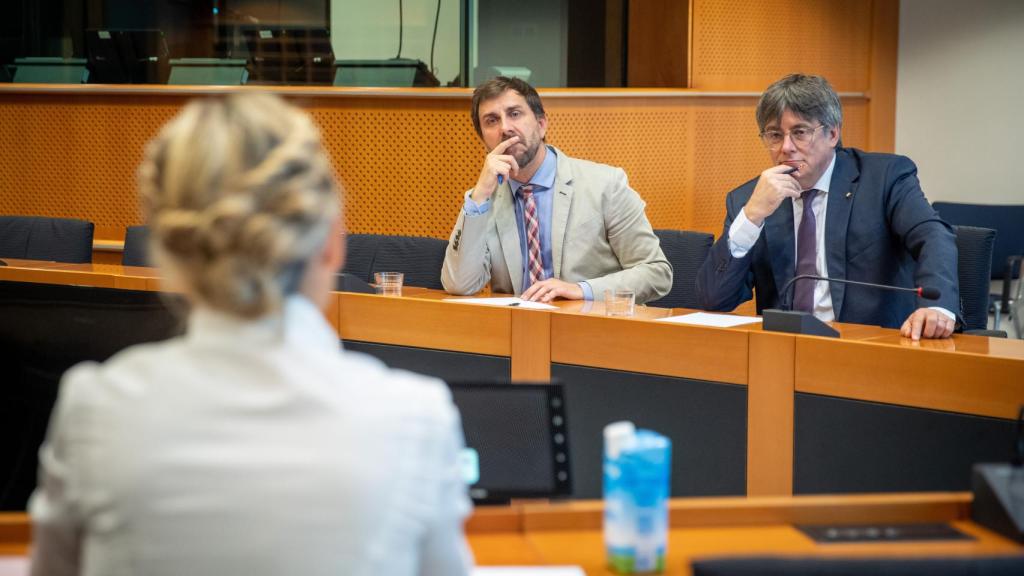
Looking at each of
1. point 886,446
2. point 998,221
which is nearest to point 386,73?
point 998,221

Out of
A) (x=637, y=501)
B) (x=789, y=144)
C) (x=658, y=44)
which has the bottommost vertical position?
(x=637, y=501)

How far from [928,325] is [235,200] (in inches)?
75.9

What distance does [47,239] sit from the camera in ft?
14.6

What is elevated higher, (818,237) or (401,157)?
(401,157)

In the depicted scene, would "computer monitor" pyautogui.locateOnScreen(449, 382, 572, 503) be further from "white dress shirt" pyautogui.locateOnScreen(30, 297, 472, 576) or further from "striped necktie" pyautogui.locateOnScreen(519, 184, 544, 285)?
"striped necktie" pyautogui.locateOnScreen(519, 184, 544, 285)

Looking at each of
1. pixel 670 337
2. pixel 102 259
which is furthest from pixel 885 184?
pixel 102 259

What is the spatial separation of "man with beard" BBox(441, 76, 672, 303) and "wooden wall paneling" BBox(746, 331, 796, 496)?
0.96 m

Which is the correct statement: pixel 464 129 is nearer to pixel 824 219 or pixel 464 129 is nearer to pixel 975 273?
pixel 824 219

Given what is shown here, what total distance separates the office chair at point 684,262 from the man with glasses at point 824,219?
53cm

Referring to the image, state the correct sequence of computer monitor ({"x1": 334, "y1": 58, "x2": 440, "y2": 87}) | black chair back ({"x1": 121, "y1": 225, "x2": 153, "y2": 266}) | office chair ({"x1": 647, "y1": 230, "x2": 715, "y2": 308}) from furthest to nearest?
computer monitor ({"x1": 334, "y1": 58, "x2": 440, "y2": 87})
black chair back ({"x1": 121, "y1": 225, "x2": 153, "y2": 266})
office chair ({"x1": 647, "y1": 230, "x2": 715, "y2": 308})

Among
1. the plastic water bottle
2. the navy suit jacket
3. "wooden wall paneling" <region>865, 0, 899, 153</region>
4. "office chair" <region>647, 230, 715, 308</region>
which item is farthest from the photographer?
"wooden wall paneling" <region>865, 0, 899, 153</region>

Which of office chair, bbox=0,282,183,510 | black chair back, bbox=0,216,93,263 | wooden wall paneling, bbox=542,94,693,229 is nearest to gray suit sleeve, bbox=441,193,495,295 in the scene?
office chair, bbox=0,282,183,510

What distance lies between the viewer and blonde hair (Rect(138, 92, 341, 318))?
0.95 meters

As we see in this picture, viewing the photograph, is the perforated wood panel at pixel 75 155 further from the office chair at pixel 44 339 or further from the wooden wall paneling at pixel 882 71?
the office chair at pixel 44 339
